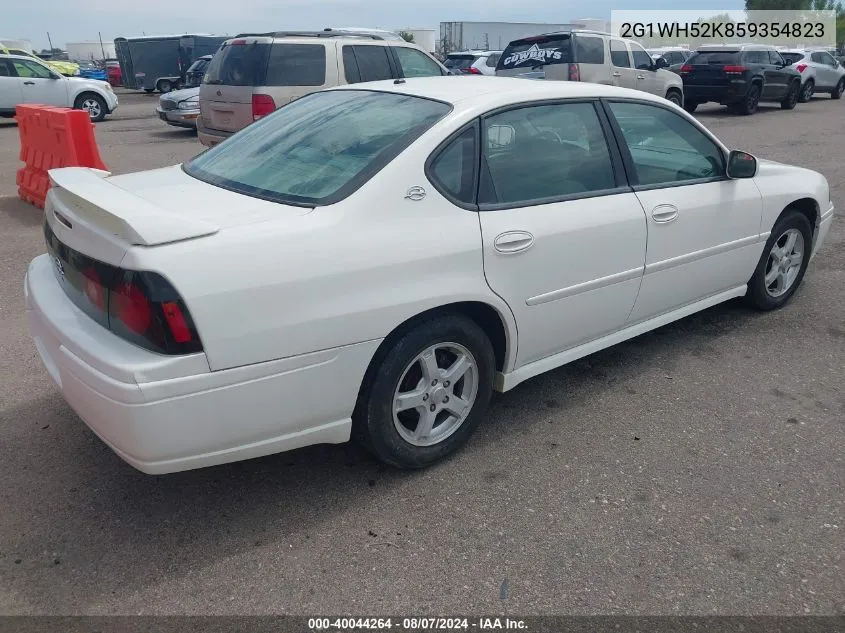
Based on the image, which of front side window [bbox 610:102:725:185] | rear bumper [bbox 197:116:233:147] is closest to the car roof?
front side window [bbox 610:102:725:185]

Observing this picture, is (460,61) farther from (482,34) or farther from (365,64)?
(482,34)

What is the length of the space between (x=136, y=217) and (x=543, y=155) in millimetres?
1875

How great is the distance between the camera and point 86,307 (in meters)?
2.72

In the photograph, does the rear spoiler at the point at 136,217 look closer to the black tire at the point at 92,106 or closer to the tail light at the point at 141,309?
the tail light at the point at 141,309

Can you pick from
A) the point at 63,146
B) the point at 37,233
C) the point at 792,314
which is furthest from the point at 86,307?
the point at 63,146

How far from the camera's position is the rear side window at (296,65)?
930 centimetres

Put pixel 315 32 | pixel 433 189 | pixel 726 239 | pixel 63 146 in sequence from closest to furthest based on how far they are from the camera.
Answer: pixel 433 189 < pixel 726 239 < pixel 63 146 < pixel 315 32

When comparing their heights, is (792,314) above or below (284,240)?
below

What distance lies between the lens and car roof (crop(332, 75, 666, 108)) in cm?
333

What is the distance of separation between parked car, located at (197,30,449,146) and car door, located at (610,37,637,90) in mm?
5295

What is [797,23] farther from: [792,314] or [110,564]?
[110,564]

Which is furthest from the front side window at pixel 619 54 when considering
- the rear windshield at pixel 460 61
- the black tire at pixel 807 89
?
the black tire at pixel 807 89

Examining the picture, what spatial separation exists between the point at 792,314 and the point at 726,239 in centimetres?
118

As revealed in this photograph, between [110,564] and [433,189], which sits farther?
[433,189]
